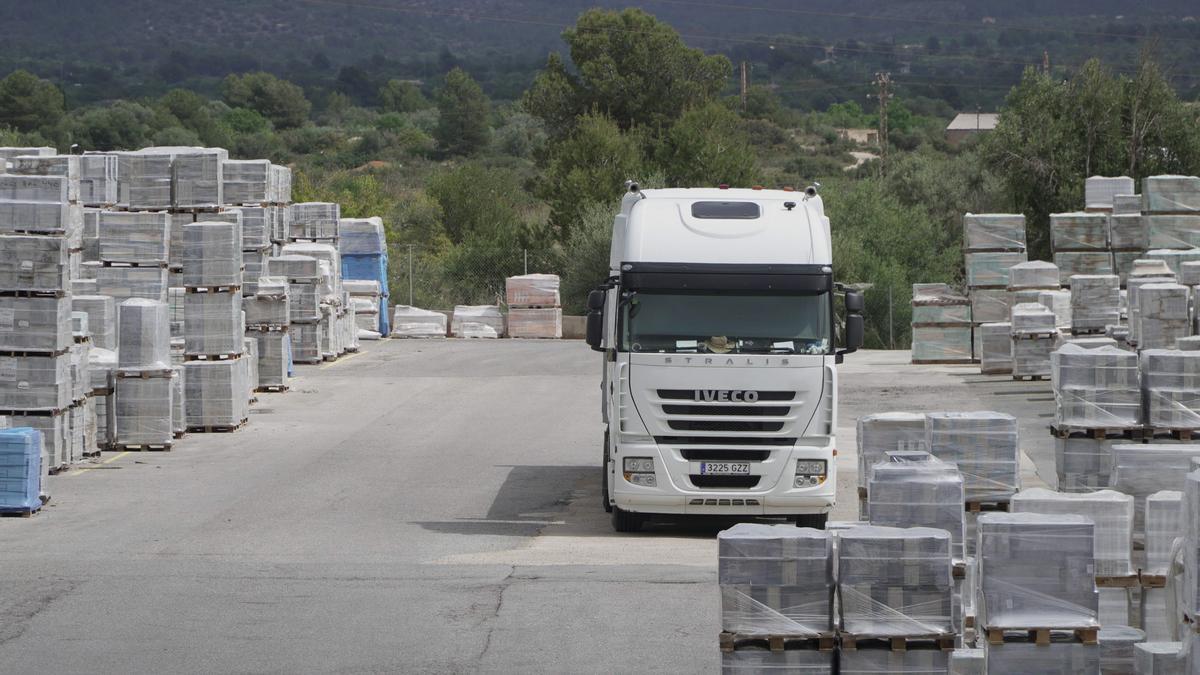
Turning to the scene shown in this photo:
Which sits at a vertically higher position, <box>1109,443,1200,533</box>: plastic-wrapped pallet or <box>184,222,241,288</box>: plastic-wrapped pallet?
<box>184,222,241,288</box>: plastic-wrapped pallet

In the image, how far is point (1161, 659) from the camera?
947cm

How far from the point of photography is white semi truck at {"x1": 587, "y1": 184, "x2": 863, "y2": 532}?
54.3 feet

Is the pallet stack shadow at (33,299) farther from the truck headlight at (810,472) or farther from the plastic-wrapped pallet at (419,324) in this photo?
the plastic-wrapped pallet at (419,324)

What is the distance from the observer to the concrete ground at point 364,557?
12.2 meters

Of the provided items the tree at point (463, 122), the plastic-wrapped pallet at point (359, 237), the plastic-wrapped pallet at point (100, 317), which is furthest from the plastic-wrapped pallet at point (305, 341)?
the tree at point (463, 122)

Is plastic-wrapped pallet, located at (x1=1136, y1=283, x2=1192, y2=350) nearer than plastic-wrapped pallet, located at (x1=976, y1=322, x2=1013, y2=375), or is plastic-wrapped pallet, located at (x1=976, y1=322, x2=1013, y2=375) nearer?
plastic-wrapped pallet, located at (x1=1136, y1=283, x2=1192, y2=350)

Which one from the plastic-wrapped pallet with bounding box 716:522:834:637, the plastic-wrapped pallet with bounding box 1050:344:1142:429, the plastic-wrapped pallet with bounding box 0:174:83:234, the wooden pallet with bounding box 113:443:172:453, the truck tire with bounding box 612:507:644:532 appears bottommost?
the wooden pallet with bounding box 113:443:172:453

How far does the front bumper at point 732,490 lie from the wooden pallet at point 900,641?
687cm

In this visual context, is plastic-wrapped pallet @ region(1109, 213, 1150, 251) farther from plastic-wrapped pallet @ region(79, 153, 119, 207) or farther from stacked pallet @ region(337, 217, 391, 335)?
plastic-wrapped pallet @ region(79, 153, 119, 207)

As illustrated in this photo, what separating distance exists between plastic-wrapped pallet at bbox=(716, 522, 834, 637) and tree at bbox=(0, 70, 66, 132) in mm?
122519

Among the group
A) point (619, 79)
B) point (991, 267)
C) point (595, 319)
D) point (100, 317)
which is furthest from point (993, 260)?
point (619, 79)

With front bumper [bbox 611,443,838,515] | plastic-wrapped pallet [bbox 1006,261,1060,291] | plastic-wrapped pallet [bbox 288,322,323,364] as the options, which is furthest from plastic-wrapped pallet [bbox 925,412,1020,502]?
plastic-wrapped pallet [bbox 288,322,323,364]

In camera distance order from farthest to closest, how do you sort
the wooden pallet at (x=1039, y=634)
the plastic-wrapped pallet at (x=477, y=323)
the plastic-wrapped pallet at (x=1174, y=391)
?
1. the plastic-wrapped pallet at (x=477, y=323)
2. the plastic-wrapped pallet at (x=1174, y=391)
3. the wooden pallet at (x=1039, y=634)

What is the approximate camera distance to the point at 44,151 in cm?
3406
